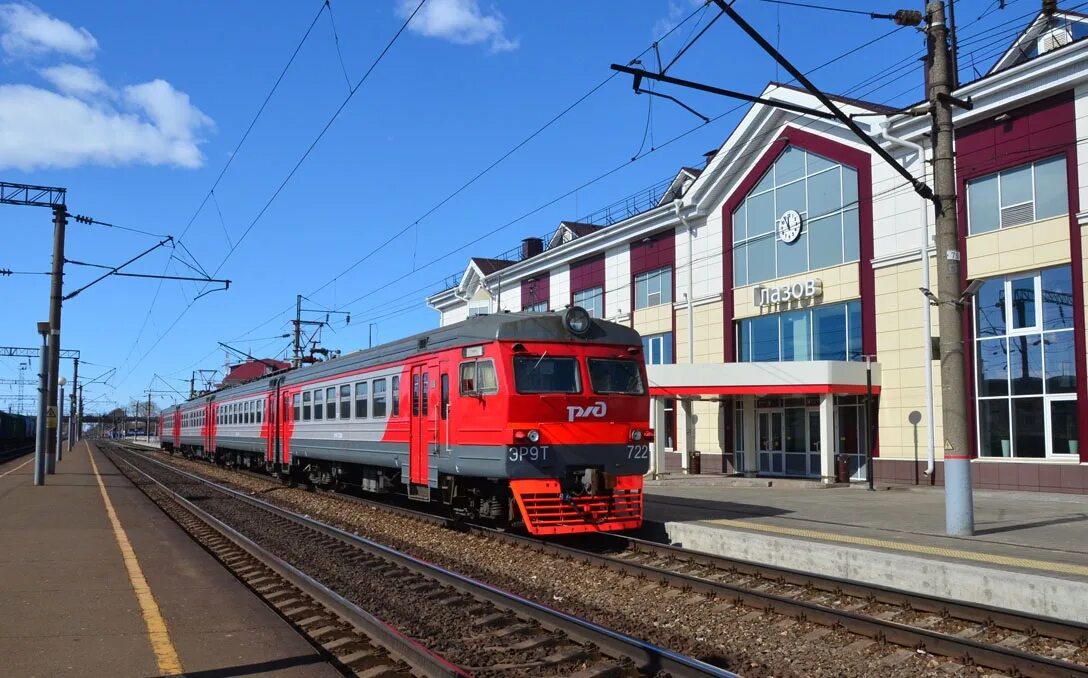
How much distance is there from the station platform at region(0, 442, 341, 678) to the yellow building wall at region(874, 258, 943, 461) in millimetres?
18148

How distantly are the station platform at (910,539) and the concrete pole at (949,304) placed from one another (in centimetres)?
62

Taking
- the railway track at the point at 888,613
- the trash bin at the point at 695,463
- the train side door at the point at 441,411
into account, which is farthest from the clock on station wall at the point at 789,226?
the railway track at the point at 888,613

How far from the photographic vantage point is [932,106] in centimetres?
1262

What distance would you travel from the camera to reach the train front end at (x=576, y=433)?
11766 mm

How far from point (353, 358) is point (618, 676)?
43.1 ft

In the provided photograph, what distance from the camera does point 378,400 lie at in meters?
16.4

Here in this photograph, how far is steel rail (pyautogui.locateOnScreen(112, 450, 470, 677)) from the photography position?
6.12 meters

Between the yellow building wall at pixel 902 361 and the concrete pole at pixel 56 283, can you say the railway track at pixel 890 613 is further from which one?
the concrete pole at pixel 56 283

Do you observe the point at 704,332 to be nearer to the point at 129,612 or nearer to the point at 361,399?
the point at 361,399

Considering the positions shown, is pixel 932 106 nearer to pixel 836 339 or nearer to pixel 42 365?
pixel 836 339

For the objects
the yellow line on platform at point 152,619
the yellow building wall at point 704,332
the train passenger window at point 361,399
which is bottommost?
the yellow line on platform at point 152,619

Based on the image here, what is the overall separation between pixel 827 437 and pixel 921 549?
46.3 feet

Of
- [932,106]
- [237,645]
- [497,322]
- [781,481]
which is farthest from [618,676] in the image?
[781,481]

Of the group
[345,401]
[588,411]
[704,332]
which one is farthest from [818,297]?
[588,411]
